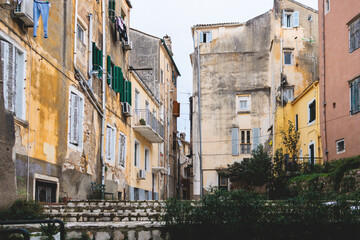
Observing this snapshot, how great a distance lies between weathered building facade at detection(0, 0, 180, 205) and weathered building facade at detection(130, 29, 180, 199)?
31.1ft

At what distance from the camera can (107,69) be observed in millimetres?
20094

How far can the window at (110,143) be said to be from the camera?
19906 millimetres

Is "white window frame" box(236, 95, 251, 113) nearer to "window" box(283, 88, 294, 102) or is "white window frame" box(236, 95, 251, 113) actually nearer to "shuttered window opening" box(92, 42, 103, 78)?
"window" box(283, 88, 294, 102)

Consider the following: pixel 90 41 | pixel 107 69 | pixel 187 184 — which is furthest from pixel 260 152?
pixel 187 184

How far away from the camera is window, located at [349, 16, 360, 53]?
19.5 meters

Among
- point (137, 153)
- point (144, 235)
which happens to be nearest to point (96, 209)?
point (144, 235)

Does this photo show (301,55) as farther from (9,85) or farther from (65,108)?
(9,85)

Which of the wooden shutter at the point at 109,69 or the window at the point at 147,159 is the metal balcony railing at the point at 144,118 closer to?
the window at the point at 147,159

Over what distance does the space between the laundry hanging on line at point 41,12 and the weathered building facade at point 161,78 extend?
60.2 ft

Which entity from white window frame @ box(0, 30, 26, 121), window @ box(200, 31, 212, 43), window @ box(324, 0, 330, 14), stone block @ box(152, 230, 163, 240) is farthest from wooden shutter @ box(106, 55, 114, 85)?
window @ box(200, 31, 212, 43)

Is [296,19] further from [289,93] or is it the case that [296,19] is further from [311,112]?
[311,112]

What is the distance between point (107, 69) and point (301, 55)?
16307 millimetres

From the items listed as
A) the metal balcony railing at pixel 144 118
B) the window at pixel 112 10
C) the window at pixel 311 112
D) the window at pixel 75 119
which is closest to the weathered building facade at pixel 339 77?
the window at pixel 311 112

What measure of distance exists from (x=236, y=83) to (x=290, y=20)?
242 inches
